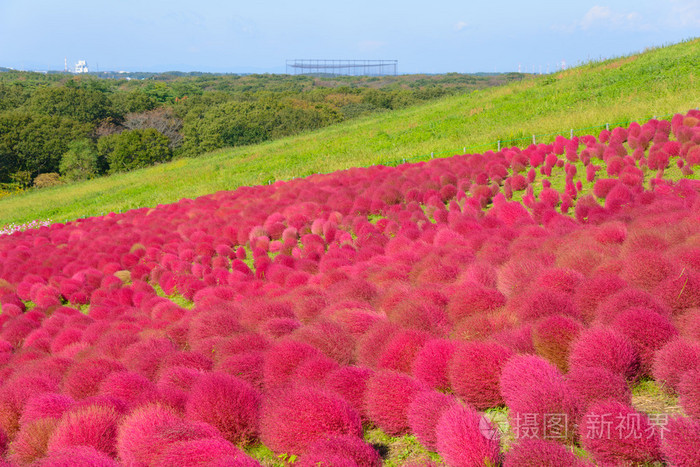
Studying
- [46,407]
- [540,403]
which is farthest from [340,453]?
[46,407]

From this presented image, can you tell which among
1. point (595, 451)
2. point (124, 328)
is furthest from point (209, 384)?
point (124, 328)

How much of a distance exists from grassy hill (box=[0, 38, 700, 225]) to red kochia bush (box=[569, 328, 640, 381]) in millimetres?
11354

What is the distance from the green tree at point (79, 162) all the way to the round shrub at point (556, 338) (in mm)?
53376

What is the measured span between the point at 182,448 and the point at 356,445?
999mm

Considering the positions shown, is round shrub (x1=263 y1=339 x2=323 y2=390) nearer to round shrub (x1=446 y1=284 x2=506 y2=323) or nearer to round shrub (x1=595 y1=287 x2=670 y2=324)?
round shrub (x1=446 y1=284 x2=506 y2=323)

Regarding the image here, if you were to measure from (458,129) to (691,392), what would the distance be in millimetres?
22290

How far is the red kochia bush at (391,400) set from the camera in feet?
11.7

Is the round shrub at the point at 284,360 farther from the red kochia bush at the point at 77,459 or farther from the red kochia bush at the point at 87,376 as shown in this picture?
the red kochia bush at the point at 87,376

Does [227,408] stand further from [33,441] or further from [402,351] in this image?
[33,441]

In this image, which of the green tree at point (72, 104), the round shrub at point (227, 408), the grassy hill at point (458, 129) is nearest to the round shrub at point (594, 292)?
the round shrub at point (227, 408)

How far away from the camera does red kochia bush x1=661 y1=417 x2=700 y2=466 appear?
8.62 feet

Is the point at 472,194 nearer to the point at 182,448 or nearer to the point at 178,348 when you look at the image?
the point at 178,348

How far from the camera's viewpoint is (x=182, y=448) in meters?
3.17

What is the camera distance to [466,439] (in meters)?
3.02
